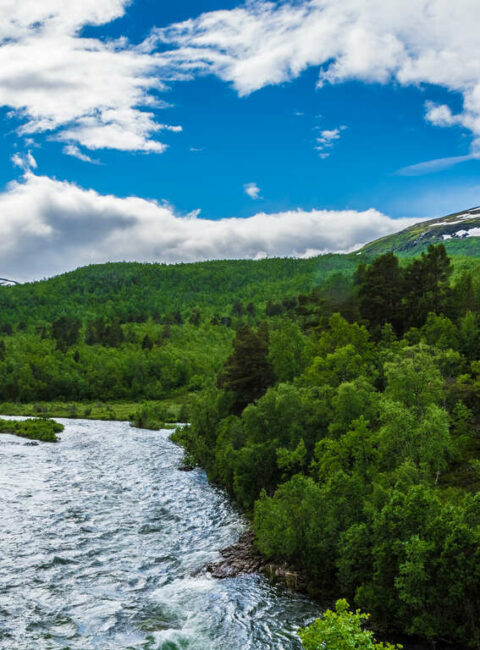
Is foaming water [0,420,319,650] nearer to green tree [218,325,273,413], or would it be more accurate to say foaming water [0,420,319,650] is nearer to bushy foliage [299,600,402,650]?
bushy foliage [299,600,402,650]

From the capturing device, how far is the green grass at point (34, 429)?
283ft

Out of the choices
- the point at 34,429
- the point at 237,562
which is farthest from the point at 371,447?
the point at 34,429

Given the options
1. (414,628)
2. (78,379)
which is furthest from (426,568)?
(78,379)

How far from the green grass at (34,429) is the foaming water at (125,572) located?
2657cm

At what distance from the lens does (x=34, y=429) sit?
9038cm

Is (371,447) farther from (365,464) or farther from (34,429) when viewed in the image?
(34,429)

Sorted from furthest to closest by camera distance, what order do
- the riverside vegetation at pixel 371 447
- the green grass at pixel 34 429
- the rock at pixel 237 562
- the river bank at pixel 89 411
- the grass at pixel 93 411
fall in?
the river bank at pixel 89 411
the grass at pixel 93 411
the green grass at pixel 34 429
the rock at pixel 237 562
the riverside vegetation at pixel 371 447

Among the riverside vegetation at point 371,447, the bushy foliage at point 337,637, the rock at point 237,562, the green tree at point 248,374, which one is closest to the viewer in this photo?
the bushy foliage at point 337,637

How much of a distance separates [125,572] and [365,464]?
666 inches

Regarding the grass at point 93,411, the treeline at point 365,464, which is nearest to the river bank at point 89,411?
the grass at point 93,411

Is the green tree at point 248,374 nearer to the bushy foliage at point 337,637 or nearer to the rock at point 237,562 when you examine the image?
the rock at point 237,562

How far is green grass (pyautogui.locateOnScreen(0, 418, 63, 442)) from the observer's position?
86.2 m

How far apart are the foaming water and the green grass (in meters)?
26.6

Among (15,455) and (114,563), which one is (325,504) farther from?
(15,455)
